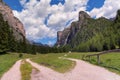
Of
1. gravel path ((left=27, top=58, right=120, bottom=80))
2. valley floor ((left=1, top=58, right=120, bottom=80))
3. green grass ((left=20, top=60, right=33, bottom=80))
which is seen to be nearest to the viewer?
gravel path ((left=27, top=58, right=120, bottom=80))

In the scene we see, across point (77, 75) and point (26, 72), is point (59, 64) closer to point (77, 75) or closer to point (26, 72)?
point (26, 72)

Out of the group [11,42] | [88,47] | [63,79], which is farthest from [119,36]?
[63,79]

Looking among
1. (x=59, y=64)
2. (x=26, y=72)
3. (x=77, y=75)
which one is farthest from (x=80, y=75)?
(x=59, y=64)

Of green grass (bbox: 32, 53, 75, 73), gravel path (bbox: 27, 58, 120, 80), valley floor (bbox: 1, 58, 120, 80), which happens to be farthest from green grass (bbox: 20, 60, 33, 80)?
green grass (bbox: 32, 53, 75, 73)

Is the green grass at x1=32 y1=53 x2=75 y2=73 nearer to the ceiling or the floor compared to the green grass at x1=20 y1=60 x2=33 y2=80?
nearer to the ceiling

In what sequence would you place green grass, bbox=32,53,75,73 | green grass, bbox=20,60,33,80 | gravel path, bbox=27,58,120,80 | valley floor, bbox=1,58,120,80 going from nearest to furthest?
1. gravel path, bbox=27,58,120,80
2. valley floor, bbox=1,58,120,80
3. green grass, bbox=20,60,33,80
4. green grass, bbox=32,53,75,73

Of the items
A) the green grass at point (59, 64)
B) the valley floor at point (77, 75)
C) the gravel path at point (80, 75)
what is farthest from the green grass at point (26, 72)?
the green grass at point (59, 64)

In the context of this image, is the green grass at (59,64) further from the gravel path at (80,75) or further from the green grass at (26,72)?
the gravel path at (80,75)

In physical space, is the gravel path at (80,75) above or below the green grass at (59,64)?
below

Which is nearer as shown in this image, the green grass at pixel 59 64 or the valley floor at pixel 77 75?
the valley floor at pixel 77 75

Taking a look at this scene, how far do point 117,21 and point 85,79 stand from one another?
12394 centimetres

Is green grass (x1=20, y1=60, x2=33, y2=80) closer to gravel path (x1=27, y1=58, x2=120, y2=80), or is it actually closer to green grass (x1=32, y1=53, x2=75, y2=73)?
gravel path (x1=27, y1=58, x2=120, y2=80)

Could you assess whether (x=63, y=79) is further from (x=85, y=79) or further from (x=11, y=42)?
(x=11, y=42)

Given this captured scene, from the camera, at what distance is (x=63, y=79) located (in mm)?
20969
